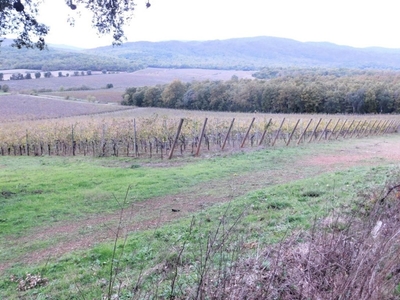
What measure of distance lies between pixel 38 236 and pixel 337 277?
6898 millimetres

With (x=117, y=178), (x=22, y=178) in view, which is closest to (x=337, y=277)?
(x=117, y=178)

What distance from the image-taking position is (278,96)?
63.5 m

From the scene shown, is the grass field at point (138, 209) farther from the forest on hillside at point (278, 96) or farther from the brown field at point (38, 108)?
the forest on hillside at point (278, 96)

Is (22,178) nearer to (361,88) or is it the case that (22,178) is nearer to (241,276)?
(241,276)

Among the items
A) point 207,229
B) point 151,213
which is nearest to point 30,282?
point 207,229

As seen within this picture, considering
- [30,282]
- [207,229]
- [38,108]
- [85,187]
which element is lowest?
[38,108]

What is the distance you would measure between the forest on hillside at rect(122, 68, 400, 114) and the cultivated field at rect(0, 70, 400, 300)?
42.7m

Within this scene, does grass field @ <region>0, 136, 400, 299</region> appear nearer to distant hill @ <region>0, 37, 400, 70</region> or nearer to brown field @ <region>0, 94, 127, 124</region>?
brown field @ <region>0, 94, 127, 124</region>

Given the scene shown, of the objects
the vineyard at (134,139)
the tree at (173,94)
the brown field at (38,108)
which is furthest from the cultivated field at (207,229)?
the tree at (173,94)

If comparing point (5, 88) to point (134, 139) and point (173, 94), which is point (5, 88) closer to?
point (173, 94)

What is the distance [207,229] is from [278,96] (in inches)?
2337

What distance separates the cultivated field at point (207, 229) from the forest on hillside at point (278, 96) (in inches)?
1680

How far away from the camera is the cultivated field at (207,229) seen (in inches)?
124

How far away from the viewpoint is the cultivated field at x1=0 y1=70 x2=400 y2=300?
3.14 meters
